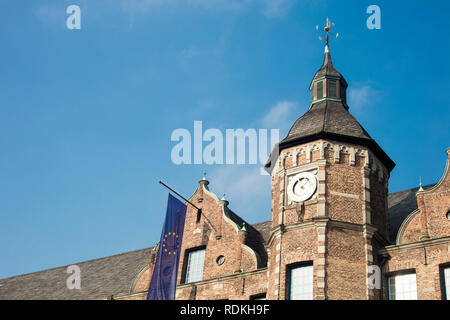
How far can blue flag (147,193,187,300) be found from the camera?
30328 mm

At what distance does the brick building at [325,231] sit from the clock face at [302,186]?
0.05 m

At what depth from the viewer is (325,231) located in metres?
27.4

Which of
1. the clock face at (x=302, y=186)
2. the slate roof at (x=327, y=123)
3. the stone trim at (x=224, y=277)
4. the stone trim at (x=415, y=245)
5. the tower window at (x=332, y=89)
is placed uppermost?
the tower window at (x=332, y=89)

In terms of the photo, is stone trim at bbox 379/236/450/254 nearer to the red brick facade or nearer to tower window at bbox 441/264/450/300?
the red brick facade

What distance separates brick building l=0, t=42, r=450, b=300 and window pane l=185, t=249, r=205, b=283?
0.18 ft

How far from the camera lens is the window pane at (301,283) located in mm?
26828

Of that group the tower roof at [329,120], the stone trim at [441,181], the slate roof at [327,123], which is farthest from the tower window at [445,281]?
the slate roof at [327,123]

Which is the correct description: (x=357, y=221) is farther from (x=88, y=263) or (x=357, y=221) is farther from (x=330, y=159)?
(x=88, y=263)

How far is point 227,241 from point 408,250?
30.0 feet

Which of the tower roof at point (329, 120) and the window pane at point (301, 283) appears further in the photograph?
the tower roof at point (329, 120)

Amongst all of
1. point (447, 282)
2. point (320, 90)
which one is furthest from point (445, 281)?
point (320, 90)

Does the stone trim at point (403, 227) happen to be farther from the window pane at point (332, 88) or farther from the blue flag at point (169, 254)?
the blue flag at point (169, 254)
